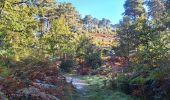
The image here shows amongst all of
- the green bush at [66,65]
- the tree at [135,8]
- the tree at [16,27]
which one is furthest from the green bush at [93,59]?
the tree at [135,8]

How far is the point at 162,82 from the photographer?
13141 mm

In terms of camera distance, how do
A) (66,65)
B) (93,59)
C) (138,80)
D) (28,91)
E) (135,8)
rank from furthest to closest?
(135,8), (93,59), (66,65), (138,80), (28,91)

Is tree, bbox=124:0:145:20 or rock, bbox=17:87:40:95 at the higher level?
tree, bbox=124:0:145:20

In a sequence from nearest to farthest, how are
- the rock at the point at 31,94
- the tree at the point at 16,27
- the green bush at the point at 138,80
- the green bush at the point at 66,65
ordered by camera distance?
the rock at the point at 31,94, the green bush at the point at 138,80, the tree at the point at 16,27, the green bush at the point at 66,65

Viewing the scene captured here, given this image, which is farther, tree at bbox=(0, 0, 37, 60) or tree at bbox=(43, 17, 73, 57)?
tree at bbox=(43, 17, 73, 57)

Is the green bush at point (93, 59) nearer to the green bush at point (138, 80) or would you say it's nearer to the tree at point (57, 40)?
the tree at point (57, 40)

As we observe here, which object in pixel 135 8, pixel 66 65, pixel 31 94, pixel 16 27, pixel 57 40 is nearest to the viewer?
pixel 31 94

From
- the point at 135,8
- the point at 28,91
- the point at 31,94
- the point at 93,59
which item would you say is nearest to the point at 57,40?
the point at 93,59

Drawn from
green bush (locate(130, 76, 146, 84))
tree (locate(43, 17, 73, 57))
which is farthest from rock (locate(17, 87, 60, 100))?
tree (locate(43, 17, 73, 57))

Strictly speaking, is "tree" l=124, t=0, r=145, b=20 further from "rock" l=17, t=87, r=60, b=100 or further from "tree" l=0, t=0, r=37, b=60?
"rock" l=17, t=87, r=60, b=100

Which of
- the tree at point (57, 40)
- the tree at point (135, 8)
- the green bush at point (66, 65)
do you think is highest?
the tree at point (135, 8)

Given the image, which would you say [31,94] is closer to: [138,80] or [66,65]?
[138,80]

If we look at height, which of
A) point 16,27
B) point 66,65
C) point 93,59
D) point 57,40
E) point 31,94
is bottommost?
point 66,65

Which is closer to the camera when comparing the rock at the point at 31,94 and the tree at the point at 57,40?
the rock at the point at 31,94
